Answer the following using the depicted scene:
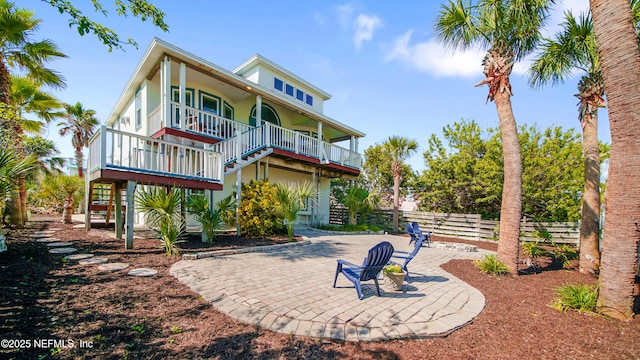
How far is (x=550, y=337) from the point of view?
3375mm

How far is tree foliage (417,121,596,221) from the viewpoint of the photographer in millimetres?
12242

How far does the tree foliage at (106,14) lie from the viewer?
15.7ft

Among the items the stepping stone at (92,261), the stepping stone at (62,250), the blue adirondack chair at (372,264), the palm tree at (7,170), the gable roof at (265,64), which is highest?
the gable roof at (265,64)

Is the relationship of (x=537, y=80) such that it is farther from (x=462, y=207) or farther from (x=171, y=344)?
(x=171, y=344)

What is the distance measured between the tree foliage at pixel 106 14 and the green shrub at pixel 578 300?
8.93 metres

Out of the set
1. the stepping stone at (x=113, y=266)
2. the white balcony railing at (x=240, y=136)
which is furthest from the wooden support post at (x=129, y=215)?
the white balcony railing at (x=240, y=136)

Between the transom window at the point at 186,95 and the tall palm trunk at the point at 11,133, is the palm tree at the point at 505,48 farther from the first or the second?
the tall palm trunk at the point at 11,133

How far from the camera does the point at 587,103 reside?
7008 millimetres

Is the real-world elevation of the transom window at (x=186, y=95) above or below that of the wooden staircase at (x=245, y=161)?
above

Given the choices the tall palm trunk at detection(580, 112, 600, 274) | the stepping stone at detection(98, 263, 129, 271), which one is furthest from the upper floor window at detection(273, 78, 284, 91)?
the tall palm trunk at detection(580, 112, 600, 274)

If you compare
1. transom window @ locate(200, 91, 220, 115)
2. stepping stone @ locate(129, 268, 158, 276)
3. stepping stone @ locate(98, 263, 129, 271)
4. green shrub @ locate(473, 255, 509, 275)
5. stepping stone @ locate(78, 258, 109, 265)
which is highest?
transom window @ locate(200, 91, 220, 115)

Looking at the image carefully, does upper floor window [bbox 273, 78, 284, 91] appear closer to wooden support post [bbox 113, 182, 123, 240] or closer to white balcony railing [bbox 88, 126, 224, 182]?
white balcony railing [bbox 88, 126, 224, 182]

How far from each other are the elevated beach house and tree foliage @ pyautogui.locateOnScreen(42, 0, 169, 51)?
2278 millimetres

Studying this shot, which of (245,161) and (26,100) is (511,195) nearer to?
(245,161)
